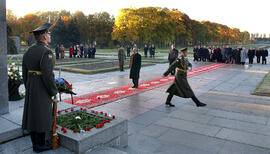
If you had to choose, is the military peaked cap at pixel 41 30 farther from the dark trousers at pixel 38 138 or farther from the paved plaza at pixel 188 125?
the paved plaza at pixel 188 125

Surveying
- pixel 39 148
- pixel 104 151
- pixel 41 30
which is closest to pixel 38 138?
pixel 39 148

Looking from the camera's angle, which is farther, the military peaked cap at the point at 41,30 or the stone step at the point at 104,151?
the stone step at the point at 104,151

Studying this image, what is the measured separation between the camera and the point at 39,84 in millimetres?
3385

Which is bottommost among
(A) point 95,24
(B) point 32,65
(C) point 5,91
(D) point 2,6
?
(C) point 5,91

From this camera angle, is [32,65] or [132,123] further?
[132,123]

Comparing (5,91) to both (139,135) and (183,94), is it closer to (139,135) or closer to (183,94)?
(139,135)

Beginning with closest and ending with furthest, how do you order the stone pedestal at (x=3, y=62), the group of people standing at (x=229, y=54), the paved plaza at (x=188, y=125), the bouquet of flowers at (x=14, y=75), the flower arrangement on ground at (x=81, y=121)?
the flower arrangement on ground at (x=81, y=121)
the paved plaza at (x=188, y=125)
the stone pedestal at (x=3, y=62)
the bouquet of flowers at (x=14, y=75)
the group of people standing at (x=229, y=54)

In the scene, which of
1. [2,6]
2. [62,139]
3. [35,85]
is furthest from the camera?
[2,6]

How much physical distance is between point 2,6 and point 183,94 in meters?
5.11

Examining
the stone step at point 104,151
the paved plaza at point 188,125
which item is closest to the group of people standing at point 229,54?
the paved plaza at point 188,125

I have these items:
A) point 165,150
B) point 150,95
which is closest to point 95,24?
point 150,95

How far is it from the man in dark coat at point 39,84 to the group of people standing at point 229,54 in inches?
931

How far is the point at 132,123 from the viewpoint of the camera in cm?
587

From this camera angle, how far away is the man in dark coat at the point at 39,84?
334cm
